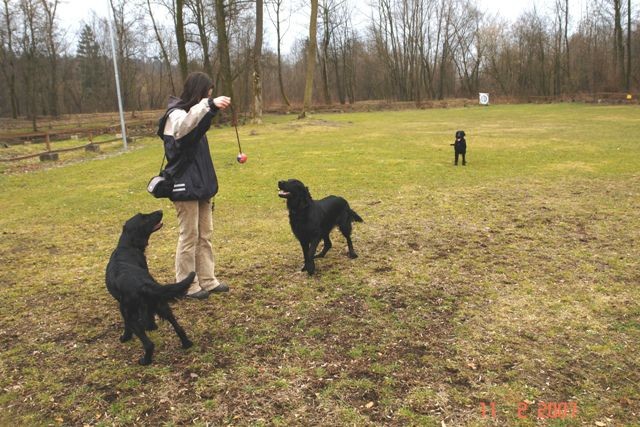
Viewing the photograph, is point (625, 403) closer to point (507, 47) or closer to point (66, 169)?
point (66, 169)

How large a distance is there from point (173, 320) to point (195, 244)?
105 centimetres

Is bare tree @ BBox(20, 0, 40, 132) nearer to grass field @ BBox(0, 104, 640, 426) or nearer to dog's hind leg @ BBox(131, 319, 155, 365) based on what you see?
grass field @ BBox(0, 104, 640, 426)

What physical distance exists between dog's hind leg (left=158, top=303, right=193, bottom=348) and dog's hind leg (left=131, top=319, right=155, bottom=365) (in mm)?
175

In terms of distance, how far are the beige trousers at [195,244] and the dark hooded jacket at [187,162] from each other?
5.4 inches

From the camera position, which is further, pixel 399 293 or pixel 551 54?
pixel 551 54

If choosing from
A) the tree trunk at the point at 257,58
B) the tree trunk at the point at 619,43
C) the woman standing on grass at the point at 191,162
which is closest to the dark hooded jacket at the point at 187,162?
the woman standing on grass at the point at 191,162

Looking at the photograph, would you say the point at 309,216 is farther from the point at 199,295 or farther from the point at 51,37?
the point at 51,37

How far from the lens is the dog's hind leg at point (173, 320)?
354cm

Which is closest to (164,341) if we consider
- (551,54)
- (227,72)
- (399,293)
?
(399,293)

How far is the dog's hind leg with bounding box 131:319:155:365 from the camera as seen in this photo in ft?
11.4

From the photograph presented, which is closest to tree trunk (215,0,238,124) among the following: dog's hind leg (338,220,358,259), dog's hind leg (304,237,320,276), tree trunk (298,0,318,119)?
tree trunk (298,0,318,119)

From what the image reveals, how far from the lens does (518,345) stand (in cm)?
366

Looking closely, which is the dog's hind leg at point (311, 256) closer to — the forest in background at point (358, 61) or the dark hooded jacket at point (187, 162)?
the dark hooded jacket at point (187, 162)

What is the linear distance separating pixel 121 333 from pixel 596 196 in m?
8.17
